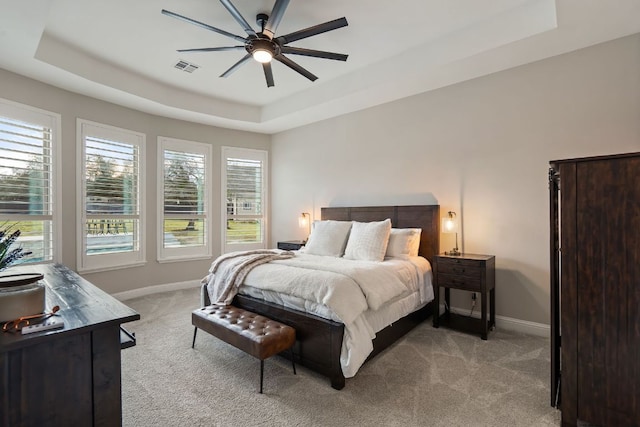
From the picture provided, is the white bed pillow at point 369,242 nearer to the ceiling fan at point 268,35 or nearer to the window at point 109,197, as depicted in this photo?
the ceiling fan at point 268,35

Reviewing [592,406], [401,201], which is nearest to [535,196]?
[401,201]

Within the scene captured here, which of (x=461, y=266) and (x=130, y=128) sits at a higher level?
(x=130, y=128)

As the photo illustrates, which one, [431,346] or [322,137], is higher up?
[322,137]

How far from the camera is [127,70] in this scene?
160 inches

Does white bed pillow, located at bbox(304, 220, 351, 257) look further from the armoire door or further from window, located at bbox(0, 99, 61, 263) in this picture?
window, located at bbox(0, 99, 61, 263)

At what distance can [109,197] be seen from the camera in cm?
452

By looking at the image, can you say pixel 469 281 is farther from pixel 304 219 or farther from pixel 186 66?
pixel 186 66

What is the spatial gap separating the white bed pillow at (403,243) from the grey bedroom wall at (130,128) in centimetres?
324

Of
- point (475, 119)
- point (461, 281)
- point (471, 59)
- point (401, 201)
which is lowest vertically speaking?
point (461, 281)

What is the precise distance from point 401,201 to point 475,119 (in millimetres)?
1349

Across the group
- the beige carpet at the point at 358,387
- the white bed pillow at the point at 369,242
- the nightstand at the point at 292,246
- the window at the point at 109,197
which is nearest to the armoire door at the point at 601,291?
the beige carpet at the point at 358,387

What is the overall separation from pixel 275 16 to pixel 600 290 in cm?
280

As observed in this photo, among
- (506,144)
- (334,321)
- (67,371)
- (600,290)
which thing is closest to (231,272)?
(334,321)

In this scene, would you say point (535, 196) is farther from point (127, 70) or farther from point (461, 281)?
point (127, 70)
